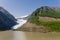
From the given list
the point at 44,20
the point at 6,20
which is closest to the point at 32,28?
the point at 44,20

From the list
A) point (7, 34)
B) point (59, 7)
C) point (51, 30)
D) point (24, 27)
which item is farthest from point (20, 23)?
point (59, 7)

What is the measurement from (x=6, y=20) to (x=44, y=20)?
1.05 metres

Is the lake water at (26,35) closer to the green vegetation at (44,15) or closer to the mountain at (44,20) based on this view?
the mountain at (44,20)

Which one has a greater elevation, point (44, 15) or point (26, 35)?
point (44, 15)

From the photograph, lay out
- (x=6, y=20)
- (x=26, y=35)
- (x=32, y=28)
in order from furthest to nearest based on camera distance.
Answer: (x=6, y=20), (x=32, y=28), (x=26, y=35)

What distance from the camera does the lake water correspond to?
4.11m

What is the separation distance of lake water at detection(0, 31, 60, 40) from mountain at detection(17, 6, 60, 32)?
0.14 m

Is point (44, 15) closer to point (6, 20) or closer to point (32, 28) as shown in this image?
point (32, 28)

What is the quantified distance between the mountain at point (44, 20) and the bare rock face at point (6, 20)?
30 centimetres

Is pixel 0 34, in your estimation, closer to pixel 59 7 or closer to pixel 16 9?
pixel 16 9

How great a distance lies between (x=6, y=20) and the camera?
14.9ft

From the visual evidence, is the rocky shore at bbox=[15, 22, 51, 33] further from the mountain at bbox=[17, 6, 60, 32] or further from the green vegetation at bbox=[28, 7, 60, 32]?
the green vegetation at bbox=[28, 7, 60, 32]

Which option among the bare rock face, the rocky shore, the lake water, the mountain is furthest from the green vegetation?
the bare rock face

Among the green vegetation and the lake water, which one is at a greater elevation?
the green vegetation
